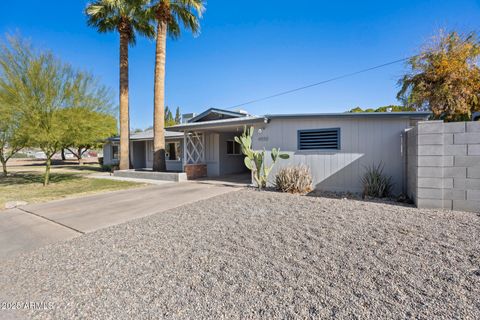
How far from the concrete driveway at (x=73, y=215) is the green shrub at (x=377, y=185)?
530cm

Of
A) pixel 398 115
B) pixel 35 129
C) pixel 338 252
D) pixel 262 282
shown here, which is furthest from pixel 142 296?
pixel 35 129

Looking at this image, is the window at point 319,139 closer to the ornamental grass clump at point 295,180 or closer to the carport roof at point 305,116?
the carport roof at point 305,116

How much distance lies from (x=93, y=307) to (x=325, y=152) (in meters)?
7.89

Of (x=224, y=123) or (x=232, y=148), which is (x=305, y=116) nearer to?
(x=224, y=123)

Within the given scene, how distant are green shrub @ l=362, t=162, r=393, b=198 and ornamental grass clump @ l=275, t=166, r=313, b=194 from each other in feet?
6.05

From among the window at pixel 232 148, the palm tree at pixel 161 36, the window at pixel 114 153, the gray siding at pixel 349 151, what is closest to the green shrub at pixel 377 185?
the gray siding at pixel 349 151

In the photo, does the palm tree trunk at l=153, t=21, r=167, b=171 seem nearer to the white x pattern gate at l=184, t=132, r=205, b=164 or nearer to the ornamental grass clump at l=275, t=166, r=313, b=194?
the white x pattern gate at l=184, t=132, r=205, b=164

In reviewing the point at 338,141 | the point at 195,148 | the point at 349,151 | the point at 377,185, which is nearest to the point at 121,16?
the point at 195,148

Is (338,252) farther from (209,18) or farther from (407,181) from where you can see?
(209,18)

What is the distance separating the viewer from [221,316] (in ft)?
7.16

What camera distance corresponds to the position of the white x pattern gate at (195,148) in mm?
14031

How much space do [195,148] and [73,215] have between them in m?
8.58

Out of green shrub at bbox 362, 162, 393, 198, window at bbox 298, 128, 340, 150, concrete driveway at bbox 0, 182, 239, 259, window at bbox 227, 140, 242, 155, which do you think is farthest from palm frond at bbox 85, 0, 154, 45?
green shrub at bbox 362, 162, 393, 198

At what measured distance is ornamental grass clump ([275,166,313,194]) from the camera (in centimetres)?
816
